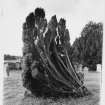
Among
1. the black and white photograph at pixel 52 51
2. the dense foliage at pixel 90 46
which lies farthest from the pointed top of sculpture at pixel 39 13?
the dense foliage at pixel 90 46

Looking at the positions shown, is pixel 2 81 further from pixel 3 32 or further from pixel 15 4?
pixel 15 4

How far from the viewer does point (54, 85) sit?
147 cm

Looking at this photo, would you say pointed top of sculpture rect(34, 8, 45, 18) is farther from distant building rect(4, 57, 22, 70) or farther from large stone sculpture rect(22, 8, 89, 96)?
distant building rect(4, 57, 22, 70)

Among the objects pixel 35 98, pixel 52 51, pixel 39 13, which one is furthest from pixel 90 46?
pixel 35 98

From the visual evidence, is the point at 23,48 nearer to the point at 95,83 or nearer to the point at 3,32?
the point at 3,32

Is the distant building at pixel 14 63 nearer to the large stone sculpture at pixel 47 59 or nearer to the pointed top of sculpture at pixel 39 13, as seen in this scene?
the large stone sculpture at pixel 47 59

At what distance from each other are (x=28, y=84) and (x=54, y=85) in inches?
7.4

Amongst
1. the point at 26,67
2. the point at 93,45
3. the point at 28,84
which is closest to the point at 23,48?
the point at 26,67

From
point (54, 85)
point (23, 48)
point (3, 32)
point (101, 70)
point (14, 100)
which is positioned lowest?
point (14, 100)

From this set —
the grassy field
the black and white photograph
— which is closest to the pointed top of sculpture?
the black and white photograph

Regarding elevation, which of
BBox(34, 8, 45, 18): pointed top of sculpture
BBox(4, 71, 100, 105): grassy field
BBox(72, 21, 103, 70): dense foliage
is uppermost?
BBox(34, 8, 45, 18): pointed top of sculpture

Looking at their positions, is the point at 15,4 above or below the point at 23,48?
above

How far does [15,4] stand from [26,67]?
0.47 m

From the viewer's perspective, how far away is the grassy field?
1.46 m
